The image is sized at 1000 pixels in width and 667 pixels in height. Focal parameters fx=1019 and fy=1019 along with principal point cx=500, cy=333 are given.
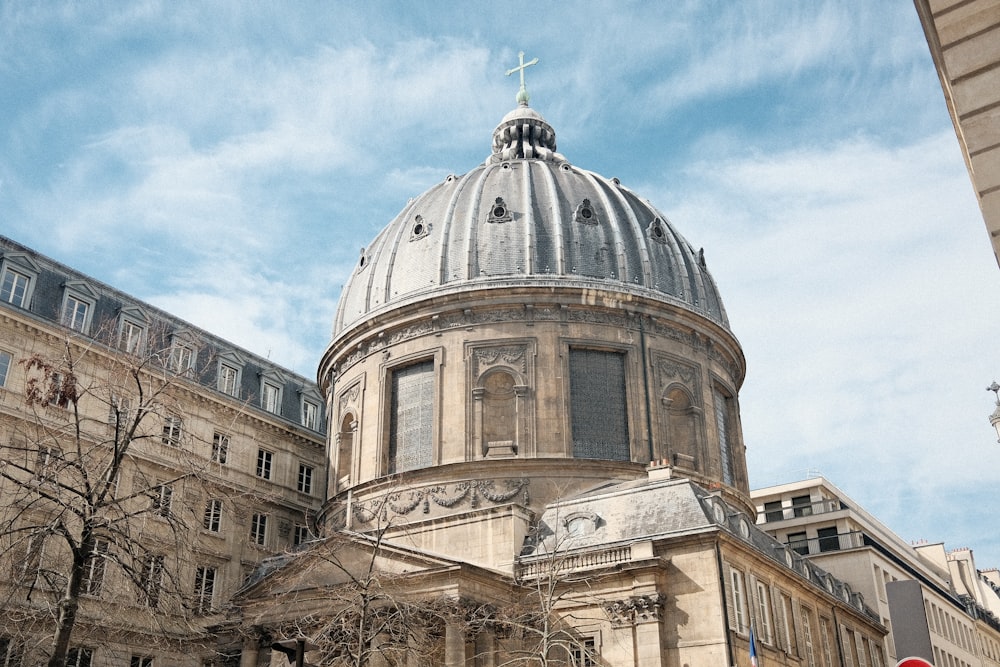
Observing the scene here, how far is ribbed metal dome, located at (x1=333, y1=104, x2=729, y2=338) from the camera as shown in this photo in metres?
45.0

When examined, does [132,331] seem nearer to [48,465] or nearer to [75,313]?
[75,313]

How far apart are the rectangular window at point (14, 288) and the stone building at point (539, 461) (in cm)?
1403

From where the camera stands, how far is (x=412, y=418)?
43.8 metres

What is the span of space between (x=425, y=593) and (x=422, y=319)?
15.5 metres

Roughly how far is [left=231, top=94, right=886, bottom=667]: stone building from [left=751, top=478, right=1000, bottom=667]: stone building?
353 inches

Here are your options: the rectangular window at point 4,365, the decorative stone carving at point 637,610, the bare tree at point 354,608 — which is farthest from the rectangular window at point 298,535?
the decorative stone carving at point 637,610

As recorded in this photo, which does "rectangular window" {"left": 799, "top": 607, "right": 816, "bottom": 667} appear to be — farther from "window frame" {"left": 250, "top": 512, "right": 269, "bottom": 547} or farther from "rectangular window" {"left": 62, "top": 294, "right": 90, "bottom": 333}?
"rectangular window" {"left": 62, "top": 294, "right": 90, "bottom": 333}

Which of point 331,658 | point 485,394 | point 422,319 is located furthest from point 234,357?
point 331,658

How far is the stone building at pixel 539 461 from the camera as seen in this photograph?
31.6 m

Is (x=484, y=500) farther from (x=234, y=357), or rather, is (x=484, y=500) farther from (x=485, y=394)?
(x=234, y=357)

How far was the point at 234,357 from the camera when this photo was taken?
48.8 meters

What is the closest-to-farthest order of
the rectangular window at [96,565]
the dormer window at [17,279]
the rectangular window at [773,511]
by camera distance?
the rectangular window at [96,565] < the dormer window at [17,279] < the rectangular window at [773,511]

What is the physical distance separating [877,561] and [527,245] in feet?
89.1

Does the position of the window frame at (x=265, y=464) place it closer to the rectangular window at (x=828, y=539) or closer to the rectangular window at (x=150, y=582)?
the rectangular window at (x=150, y=582)
